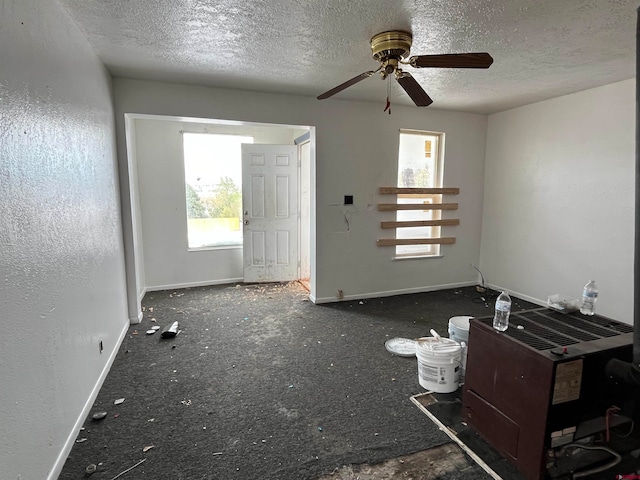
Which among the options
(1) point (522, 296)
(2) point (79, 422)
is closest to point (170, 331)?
(2) point (79, 422)

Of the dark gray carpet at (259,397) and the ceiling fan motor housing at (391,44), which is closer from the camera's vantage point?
the dark gray carpet at (259,397)

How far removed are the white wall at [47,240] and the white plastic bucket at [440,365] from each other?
2.09 metres

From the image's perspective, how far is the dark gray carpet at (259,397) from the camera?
5.50 feet

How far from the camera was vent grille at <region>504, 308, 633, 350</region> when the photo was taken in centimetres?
158

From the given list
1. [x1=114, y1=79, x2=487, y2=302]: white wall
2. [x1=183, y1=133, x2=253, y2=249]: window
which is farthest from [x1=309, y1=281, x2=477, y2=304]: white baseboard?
[x1=183, y1=133, x2=253, y2=249]: window

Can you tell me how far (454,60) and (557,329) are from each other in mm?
1591

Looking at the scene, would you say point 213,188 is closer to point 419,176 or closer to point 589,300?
point 419,176

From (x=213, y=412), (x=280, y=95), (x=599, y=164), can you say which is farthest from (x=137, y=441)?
(x=599, y=164)

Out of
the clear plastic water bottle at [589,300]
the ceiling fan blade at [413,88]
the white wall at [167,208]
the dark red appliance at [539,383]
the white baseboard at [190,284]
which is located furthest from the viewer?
the white baseboard at [190,284]

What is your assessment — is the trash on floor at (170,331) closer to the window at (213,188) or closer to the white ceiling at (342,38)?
the window at (213,188)

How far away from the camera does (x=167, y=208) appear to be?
439 cm

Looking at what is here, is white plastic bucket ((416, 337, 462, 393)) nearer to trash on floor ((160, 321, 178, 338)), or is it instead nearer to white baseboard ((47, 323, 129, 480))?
white baseboard ((47, 323, 129, 480))

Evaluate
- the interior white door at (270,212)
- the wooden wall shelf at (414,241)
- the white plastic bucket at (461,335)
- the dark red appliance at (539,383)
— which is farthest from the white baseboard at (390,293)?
the dark red appliance at (539,383)

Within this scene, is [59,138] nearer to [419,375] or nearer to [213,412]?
[213,412]
